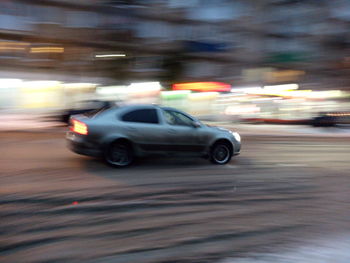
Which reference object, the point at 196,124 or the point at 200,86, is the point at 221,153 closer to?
the point at 196,124

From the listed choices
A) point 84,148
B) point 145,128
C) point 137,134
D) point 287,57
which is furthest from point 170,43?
point 84,148

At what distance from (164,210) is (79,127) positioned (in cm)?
363

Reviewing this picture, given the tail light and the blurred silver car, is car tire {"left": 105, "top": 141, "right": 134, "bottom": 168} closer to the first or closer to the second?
the blurred silver car

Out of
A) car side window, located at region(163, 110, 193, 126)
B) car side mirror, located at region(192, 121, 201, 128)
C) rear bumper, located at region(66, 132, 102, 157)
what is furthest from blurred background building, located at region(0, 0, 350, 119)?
car side mirror, located at region(192, 121, 201, 128)

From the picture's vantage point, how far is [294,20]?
38406mm

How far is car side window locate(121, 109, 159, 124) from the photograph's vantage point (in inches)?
361

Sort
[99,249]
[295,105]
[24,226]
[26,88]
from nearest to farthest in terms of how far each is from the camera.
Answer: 1. [99,249]
2. [24,226]
3. [26,88]
4. [295,105]

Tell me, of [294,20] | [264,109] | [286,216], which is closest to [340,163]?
[286,216]

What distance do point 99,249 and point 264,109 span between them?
26911 mm

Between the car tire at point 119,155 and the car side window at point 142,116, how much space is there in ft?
1.82

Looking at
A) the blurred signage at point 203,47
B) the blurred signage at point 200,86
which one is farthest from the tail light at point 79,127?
the blurred signage at point 203,47

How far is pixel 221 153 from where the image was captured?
1026 cm

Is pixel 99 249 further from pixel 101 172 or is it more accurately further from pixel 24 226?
pixel 101 172

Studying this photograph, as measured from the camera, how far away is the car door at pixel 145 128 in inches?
358
